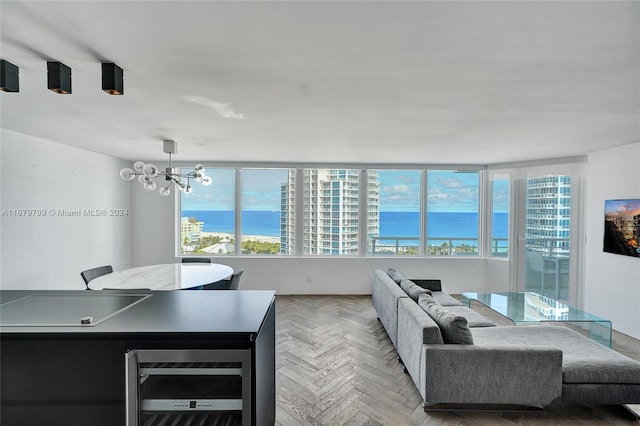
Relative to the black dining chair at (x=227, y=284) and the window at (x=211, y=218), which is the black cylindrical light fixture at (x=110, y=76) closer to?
the black dining chair at (x=227, y=284)

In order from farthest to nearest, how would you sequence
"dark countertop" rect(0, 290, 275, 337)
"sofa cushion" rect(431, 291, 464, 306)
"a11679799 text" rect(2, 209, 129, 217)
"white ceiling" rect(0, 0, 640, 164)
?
1. "sofa cushion" rect(431, 291, 464, 306)
2. "a11679799 text" rect(2, 209, 129, 217)
3. "dark countertop" rect(0, 290, 275, 337)
4. "white ceiling" rect(0, 0, 640, 164)

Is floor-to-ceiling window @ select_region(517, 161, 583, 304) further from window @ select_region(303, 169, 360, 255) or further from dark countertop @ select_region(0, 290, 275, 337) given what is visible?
dark countertop @ select_region(0, 290, 275, 337)

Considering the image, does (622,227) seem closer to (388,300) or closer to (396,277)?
(396,277)

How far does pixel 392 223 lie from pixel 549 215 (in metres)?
2.37

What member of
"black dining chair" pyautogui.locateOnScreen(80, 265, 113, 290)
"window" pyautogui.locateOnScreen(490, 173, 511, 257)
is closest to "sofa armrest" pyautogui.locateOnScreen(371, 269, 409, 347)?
"window" pyautogui.locateOnScreen(490, 173, 511, 257)

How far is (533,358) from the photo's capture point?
231 centimetres

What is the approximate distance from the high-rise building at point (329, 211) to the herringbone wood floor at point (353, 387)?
1.78 metres

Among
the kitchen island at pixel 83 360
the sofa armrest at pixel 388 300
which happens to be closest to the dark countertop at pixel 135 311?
the kitchen island at pixel 83 360

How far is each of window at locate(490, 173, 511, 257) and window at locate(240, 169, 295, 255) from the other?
351 centimetres

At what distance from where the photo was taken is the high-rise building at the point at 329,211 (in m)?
5.87

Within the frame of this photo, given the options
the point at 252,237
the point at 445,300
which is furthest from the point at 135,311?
the point at 252,237

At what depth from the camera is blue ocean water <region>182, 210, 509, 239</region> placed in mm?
5879

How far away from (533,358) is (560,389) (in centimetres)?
30

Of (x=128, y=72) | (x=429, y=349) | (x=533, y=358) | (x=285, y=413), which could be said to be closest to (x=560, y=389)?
(x=533, y=358)
